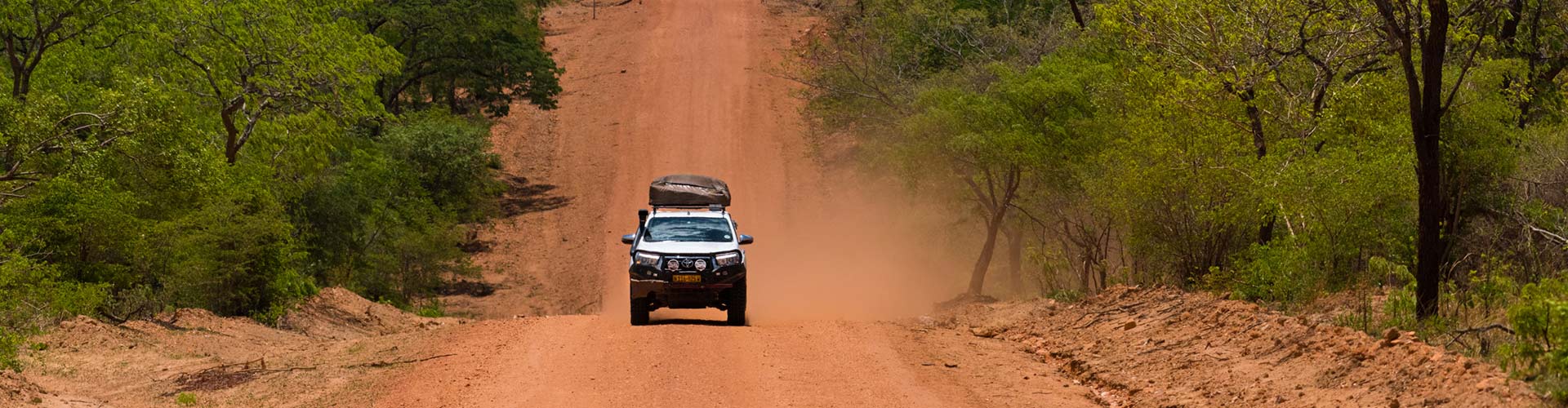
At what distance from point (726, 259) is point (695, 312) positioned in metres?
5.20

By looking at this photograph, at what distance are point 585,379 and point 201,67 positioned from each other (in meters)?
18.1

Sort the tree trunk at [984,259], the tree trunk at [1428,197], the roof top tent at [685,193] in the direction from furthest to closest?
the tree trunk at [984,259] < the roof top tent at [685,193] < the tree trunk at [1428,197]

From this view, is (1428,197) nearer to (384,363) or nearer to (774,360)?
(774,360)

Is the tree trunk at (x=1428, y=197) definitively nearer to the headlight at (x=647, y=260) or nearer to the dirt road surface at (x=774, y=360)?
the dirt road surface at (x=774, y=360)

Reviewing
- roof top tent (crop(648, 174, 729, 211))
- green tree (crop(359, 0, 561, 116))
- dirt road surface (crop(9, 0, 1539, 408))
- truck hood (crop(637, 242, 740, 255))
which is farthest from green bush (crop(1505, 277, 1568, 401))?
green tree (crop(359, 0, 561, 116))

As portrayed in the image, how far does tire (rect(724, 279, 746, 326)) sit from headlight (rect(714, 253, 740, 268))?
0.31 meters

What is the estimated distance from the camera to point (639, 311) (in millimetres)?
20219

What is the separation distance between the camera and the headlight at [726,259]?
1964 centimetres

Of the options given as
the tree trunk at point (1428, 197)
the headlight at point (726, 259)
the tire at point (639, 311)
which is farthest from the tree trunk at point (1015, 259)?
the tree trunk at point (1428, 197)

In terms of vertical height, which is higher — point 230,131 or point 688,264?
point 230,131

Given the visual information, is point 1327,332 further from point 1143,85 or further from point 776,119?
point 776,119

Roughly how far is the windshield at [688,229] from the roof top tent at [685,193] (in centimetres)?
606

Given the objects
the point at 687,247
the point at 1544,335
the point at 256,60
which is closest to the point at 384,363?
the point at 687,247

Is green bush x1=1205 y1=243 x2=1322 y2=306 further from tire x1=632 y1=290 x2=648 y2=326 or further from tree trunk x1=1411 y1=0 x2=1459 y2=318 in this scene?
tire x1=632 y1=290 x2=648 y2=326
